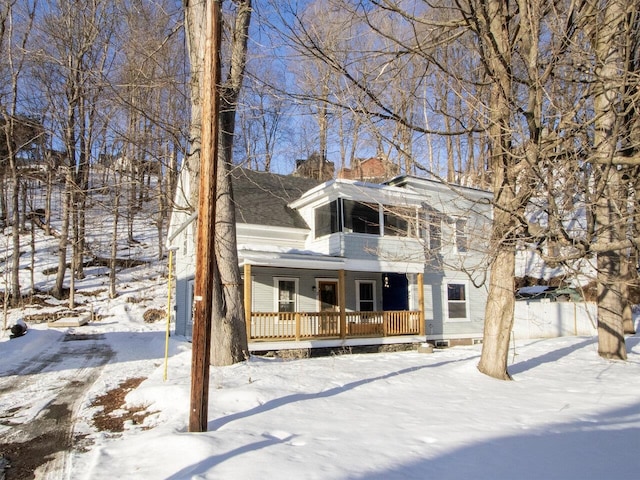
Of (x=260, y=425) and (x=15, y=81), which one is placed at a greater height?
(x=15, y=81)

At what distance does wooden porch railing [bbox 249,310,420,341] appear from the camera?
546 inches

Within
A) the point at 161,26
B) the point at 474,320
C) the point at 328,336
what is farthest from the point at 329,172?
the point at 161,26

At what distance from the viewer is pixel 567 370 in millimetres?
10438

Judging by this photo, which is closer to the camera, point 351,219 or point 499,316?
point 499,316

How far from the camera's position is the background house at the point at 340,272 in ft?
47.3

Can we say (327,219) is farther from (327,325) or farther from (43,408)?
(43,408)

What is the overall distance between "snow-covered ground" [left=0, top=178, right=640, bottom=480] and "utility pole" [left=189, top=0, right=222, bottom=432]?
422 millimetres

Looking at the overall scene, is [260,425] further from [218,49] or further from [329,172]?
[329,172]

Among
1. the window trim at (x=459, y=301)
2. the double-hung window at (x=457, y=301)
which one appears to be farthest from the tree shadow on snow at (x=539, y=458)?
the double-hung window at (x=457, y=301)

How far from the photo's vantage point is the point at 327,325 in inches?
586

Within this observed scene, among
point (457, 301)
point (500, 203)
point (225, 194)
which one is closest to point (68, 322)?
point (225, 194)

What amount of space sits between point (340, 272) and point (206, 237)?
953 centimetres

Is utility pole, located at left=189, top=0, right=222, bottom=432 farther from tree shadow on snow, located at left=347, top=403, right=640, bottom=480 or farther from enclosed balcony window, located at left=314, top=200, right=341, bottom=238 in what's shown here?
enclosed balcony window, located at left=314, top=200, right=341, bottom=238

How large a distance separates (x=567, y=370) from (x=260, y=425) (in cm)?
767
